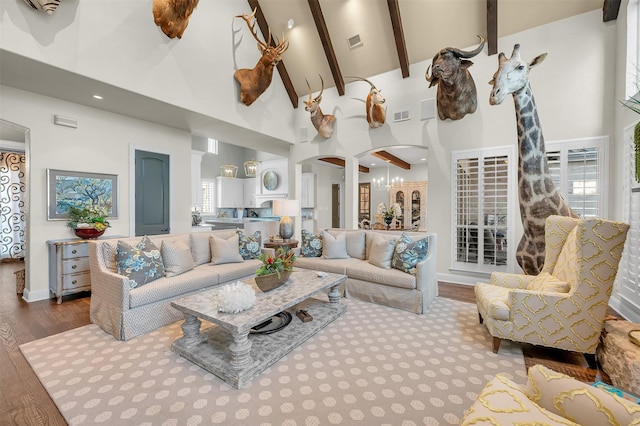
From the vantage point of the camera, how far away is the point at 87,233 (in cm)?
386

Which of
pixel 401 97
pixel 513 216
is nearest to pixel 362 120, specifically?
pixel 401 97

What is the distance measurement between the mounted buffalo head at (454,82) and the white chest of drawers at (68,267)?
5.30 m

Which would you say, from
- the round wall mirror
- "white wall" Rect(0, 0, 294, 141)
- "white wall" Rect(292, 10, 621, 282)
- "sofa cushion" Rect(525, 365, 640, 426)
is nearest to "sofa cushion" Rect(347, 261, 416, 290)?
"white wall" Rect(292, 10, 621, 282)

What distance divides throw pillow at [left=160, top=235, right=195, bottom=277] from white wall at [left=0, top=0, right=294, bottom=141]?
2.07 metres

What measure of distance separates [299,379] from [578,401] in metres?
1.53

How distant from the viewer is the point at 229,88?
15.7 ft

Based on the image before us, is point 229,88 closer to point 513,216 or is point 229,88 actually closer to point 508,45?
point 508,45

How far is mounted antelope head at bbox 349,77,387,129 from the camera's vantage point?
4913mm

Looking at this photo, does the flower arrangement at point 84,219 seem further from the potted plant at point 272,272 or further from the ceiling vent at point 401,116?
the ceiling vent at point 401,116

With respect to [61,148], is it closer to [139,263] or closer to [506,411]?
[139,263]

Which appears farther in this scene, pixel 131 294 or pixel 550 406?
pixel 131 294

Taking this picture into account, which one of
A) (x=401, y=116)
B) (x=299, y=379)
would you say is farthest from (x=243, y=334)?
(x=401, y=116)

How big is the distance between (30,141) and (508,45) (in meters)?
6.86

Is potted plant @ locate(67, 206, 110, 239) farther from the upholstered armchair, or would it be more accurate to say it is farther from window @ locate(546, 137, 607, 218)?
window @ locate(546, 137, 607, 218)
